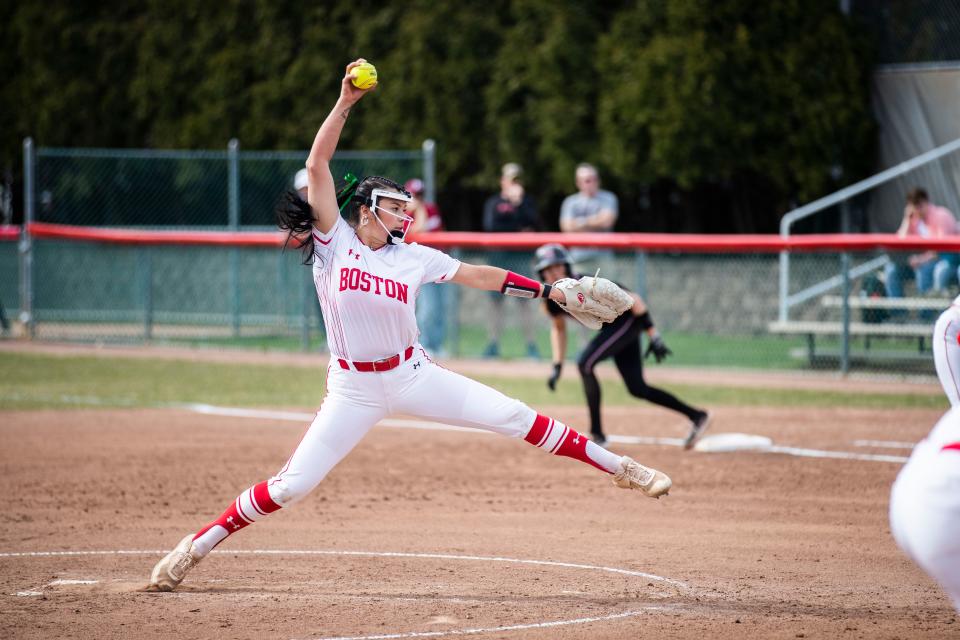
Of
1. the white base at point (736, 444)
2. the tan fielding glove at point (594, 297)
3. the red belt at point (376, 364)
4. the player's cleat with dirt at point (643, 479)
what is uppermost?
the tan fielding glove at point (594, 297)

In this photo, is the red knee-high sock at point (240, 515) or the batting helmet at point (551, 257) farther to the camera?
the batting helmet at point (551, 257)

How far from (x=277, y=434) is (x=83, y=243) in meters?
9.70

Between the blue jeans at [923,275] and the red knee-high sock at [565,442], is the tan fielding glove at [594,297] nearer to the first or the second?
the red knee-high sock at [565,442]

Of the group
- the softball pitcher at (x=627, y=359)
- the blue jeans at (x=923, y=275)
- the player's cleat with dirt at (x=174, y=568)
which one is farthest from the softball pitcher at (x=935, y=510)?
the blue jeans at (x=923, y=275)

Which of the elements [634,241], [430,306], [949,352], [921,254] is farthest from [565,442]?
[430,306]

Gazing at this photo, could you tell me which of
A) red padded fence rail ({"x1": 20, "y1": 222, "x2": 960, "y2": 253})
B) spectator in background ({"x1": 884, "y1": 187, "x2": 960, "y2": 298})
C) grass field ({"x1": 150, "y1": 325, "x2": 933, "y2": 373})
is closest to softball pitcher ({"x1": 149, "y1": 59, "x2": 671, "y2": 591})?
red padded fence rail ({"x1": 20, "y1": 222, "x2": 960, "y2": 253})

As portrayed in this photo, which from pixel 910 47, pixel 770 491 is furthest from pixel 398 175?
pixel 770 491

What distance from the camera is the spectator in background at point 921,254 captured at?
15148 mm

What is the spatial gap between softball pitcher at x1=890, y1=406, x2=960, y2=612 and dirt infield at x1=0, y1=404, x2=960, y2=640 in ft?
5.82

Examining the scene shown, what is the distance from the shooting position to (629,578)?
22.6 feet

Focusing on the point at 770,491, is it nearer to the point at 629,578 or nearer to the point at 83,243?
the point at 629,578

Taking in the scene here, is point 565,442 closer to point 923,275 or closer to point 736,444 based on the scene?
point 736,444

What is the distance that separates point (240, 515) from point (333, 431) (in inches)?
26.0

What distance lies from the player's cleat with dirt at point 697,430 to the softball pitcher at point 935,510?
7024 millimetres
